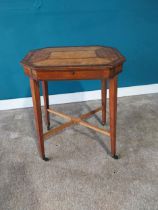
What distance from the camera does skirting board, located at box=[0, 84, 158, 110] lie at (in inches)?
88.0

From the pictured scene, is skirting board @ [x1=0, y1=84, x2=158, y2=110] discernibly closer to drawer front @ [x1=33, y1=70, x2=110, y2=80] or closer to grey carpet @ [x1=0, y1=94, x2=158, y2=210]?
grey carpet @ [x1=0, y1=94, x2=158, y2=210]

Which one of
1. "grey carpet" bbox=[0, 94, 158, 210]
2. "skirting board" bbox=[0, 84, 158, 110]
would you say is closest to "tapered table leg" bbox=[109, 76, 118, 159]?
"grey carpet" bbox=[0, 94, 158, 210]

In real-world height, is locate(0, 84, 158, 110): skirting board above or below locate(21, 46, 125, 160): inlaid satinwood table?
below

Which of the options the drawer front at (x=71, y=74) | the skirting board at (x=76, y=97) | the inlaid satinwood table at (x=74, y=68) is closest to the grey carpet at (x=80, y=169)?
the inlaid satinwood table at (x=74, y=68)

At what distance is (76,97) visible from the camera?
92.5 inches

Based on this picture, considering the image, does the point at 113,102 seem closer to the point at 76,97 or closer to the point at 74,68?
the point at 74,68

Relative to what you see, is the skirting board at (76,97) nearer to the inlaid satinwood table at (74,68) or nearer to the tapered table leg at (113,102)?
the inlaid satinwood table at (74,68)

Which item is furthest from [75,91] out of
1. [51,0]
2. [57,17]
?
[51,0]

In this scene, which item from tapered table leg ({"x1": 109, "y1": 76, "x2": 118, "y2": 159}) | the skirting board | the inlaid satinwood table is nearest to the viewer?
the inlaid satinwood table

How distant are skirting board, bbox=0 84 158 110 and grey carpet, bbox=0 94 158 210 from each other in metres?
0.26

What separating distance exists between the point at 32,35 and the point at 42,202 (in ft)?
4.93

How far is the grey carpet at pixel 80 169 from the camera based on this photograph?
117cm

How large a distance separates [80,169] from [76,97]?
1.09 m

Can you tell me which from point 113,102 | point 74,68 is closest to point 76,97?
point 113,102
